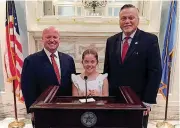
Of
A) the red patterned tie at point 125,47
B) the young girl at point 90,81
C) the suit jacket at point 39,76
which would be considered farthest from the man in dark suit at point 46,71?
the red patterned tie at point 125,47

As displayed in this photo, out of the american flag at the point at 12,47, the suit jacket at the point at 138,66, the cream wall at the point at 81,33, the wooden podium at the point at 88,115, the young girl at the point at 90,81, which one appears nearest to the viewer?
the wooden podium at the point at 88,115

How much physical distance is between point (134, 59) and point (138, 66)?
85 mm

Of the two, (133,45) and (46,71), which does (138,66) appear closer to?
(133,45)

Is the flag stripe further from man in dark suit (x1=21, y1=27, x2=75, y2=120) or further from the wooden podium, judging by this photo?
the wooden podium

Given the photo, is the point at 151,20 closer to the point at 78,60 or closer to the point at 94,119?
the point at 78,60

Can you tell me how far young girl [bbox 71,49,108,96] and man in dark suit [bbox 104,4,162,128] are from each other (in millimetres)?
148

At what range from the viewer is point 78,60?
3387 mm

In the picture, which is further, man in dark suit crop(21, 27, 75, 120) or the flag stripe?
the flag stripe

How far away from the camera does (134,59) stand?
6.41 feet

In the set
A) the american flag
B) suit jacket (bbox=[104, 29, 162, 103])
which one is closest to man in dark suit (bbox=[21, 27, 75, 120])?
suit jacket (bbox=[104, 29, 162, 103])

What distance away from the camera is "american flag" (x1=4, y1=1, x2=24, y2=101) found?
2857 millimetres

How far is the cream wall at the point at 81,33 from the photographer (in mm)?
3172

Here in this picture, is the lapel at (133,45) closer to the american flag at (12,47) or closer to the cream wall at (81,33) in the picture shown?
the cream wall at (81,33)

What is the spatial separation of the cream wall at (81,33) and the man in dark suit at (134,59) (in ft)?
4.04
